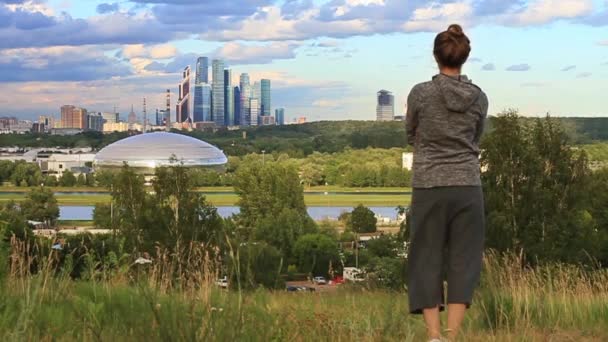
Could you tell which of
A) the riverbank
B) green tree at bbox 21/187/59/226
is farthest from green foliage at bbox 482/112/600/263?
the riverbank

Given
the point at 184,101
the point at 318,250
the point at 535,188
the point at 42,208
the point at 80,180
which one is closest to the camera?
the point at 535,188

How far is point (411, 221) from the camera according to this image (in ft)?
11.9

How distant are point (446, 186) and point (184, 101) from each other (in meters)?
188

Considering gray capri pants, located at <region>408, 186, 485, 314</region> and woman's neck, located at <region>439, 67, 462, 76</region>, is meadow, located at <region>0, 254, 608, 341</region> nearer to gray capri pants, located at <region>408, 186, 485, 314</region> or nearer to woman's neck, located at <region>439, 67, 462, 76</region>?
gray capri pants, located at <region>408, 186, 485, 314</region>

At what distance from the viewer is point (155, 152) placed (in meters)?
110

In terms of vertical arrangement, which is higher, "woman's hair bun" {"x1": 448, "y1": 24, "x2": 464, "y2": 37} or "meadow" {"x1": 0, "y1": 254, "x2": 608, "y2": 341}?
"woman's hair bun" {"x1": 448, "y1": 24, "x2": 464, "y2": 37}

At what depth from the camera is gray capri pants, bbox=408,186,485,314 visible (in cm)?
358

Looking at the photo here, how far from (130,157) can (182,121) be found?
281 feet

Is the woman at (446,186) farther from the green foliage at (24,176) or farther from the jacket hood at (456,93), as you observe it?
the green foliage at (24,176)

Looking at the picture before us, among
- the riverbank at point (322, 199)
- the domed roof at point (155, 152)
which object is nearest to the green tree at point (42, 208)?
the riverbank at point (322, 199)

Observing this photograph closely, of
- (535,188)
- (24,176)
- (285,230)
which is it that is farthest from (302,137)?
(535,188)

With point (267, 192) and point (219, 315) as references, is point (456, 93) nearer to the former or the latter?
point (219, 315)

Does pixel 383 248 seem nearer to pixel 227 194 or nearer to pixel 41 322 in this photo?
pixel 41 322

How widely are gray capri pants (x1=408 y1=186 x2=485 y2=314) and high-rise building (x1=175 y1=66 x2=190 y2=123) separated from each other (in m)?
175
